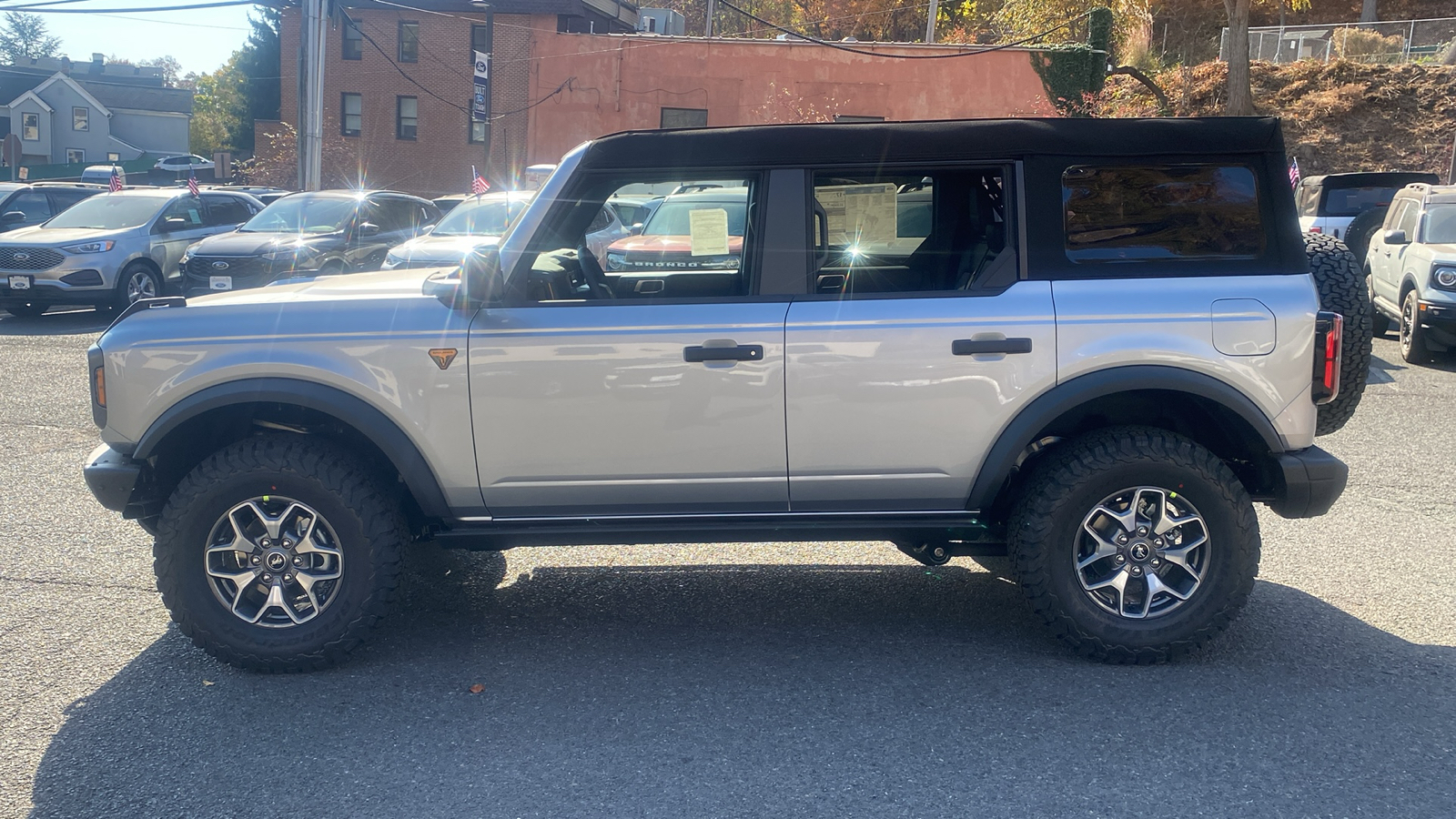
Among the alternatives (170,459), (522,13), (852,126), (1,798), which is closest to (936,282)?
(852,126)

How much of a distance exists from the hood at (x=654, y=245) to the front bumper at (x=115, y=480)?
6.65 feet

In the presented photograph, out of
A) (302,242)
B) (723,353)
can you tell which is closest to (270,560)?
(723,353)

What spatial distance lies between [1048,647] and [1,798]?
11.7 ft

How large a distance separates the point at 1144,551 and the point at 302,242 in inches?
504

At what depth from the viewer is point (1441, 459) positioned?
768 centimetres

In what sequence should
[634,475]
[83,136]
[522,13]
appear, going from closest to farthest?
[634,475], [522,13], [83,136]

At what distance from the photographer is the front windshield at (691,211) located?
454 centimetres

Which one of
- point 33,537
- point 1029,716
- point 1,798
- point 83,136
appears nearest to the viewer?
point 1,798

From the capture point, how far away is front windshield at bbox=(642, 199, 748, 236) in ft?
14.9

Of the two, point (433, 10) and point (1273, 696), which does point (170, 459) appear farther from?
point (433, 10)

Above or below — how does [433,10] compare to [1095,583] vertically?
above

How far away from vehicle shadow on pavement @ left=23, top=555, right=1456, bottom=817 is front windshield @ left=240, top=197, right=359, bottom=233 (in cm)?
1136

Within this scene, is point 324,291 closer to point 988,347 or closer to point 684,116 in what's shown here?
point 988,347

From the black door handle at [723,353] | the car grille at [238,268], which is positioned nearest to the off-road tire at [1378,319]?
the black door handle at [723,353]
